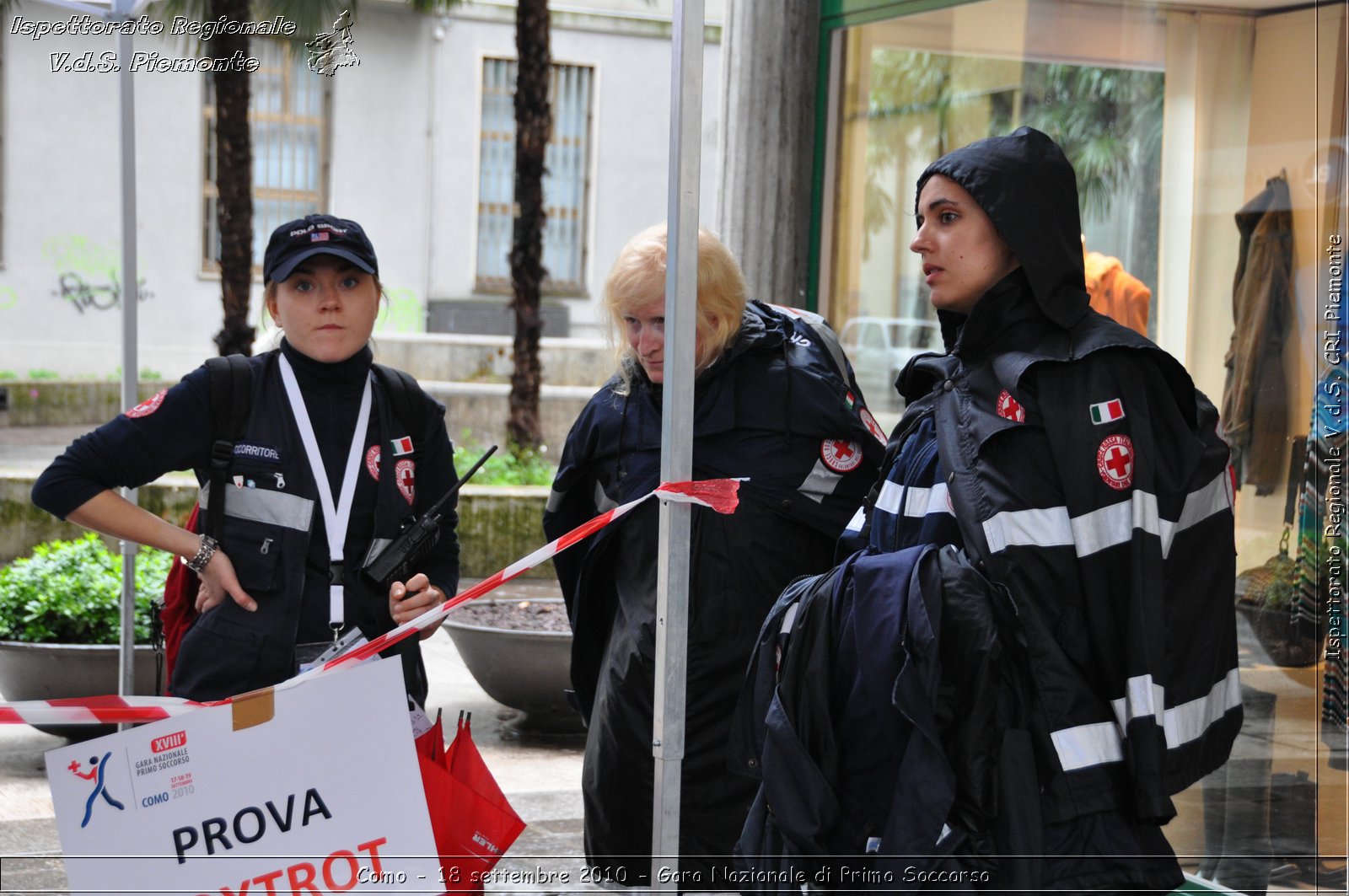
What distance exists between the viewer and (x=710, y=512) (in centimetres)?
317

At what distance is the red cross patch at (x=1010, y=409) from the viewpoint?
2.32 meters

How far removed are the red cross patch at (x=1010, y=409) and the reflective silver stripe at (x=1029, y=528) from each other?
160 millimetres

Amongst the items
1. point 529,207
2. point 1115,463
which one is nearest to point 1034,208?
point 1115,463

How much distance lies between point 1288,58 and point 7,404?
16478 millimetres

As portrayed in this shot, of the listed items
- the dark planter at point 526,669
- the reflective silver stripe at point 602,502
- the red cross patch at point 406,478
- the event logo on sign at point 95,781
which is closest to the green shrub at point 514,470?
the dark planter at point 526,669

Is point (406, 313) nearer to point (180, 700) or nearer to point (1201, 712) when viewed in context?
point (180, 700)

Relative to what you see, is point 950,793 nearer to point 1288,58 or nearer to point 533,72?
A: point 1288,58

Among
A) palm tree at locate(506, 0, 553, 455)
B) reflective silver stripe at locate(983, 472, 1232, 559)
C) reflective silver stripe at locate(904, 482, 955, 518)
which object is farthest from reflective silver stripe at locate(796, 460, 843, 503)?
palm tree at locate(506, 0, 553, 455)

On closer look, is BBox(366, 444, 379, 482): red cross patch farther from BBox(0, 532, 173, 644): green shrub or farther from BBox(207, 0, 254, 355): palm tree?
BBox(207, 0, 254, 355): palm tree

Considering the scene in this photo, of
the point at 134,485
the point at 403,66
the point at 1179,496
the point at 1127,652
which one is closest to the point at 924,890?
the point at 1127,652

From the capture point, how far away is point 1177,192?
495 centimetres

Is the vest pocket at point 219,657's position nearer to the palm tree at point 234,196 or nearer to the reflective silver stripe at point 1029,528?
the reflective silver stripe at point 1029,528

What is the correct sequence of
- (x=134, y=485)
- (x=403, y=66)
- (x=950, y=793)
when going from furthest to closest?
(x=403, y=66) → (x=134, y=485) → (x=950, y=793)

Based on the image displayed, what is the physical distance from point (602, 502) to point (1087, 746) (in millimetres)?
1487
